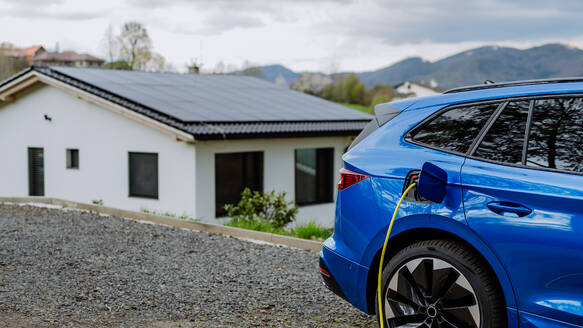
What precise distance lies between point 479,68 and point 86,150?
78.0 meters

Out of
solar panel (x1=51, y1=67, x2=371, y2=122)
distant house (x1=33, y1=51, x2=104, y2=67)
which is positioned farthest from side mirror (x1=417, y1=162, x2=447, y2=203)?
distant house (x1=33, y1=51, x2=104, y2=67)

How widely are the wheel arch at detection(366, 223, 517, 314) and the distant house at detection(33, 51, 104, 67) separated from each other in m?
50.2

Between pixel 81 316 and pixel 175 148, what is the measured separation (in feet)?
37.3

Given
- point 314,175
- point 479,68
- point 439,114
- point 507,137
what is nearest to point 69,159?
point 314,175

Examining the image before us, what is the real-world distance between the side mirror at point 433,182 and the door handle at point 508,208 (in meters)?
0.30

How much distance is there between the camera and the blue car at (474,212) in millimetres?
3281

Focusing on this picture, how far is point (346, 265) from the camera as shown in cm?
427

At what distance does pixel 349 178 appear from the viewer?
4.28m

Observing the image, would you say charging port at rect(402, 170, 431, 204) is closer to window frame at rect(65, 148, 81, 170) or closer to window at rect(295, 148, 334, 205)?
window at rect(295, 148, 334, 205)

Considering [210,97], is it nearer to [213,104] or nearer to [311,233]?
[213,104]

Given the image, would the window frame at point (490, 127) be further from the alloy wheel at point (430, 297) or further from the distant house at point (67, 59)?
the distant house at point (67, 59)

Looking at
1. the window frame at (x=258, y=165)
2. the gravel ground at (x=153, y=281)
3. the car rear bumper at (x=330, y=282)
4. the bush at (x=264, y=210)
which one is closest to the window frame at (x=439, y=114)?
the car rear bumper at (x=330, y=282)

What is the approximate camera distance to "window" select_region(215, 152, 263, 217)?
16547mm

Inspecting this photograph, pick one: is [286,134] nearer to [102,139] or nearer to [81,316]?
[102,139]
